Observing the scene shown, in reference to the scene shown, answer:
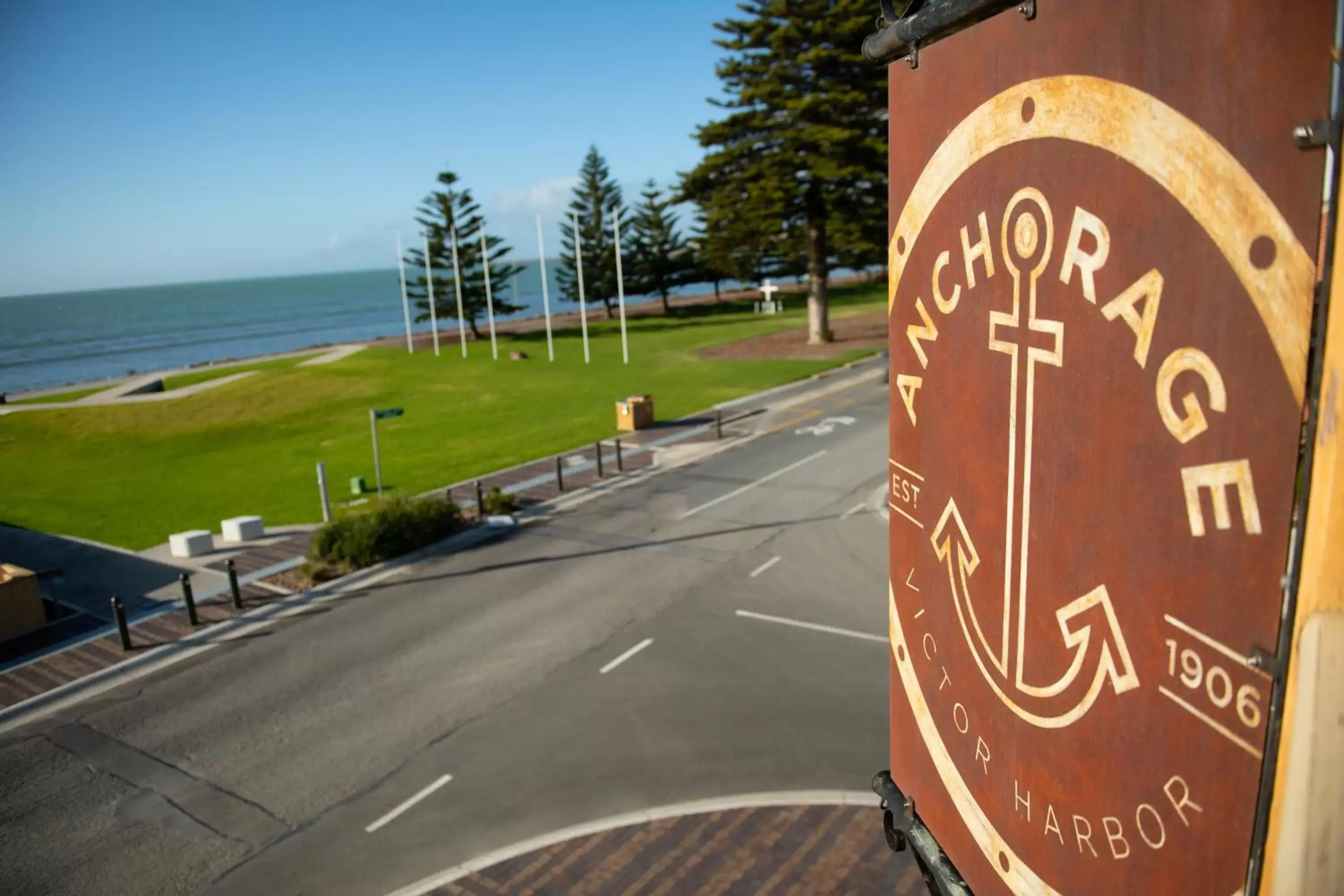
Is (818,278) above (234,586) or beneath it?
above

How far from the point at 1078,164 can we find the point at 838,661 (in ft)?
34.6

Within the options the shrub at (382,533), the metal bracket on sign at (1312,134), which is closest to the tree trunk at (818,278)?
the shrub at (382,533)

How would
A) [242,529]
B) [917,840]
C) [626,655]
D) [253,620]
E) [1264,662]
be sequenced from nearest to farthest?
[1264,662] < [917,840] < [626,655] < [253,620] < [242,529]

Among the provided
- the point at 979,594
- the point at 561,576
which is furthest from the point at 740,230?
the point at 979,594

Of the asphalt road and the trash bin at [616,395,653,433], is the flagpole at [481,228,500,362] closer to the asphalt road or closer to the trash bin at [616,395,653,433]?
the trash bin at [616,395,653,433]

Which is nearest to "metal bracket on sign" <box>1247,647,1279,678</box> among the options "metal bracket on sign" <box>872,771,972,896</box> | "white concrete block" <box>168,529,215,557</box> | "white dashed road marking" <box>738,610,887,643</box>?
"metal bracket on sign" <box>872,771,972,896</box>

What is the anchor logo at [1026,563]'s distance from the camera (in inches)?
96.8

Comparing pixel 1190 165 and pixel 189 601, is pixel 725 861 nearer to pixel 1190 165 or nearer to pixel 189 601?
pixel 1190 165

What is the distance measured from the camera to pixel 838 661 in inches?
483

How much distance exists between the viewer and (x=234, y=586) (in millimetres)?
14867

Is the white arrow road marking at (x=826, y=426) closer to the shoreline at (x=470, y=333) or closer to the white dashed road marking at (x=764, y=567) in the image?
the white dashed road marking at (x=764, y=567)

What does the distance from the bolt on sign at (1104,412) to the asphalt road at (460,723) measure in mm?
6966

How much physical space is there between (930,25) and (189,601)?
1464 centimetres

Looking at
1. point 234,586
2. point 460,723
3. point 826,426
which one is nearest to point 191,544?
point 234,586
